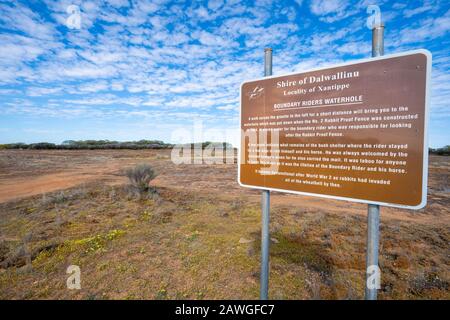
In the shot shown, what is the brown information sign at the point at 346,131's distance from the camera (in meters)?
1.95

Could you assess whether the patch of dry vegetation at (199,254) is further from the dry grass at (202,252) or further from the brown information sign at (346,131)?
the brown information sign at (346,131)

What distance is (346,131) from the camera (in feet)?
7.40

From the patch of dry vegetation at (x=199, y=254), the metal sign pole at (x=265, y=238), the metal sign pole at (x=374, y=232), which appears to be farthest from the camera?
the patch of dry vegetation at (x=199, y=254)

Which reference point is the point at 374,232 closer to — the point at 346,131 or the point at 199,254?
the point at 346,131

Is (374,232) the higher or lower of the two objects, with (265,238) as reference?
higher

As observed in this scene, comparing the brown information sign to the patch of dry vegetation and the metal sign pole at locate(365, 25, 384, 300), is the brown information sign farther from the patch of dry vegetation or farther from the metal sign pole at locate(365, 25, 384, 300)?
the patch of dry vegetation

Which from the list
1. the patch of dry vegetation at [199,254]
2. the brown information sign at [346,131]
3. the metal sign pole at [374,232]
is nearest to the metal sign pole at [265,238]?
the brown information sign at [346,131]

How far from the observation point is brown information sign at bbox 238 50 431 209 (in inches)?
76.9

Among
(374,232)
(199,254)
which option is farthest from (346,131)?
(199,254)
